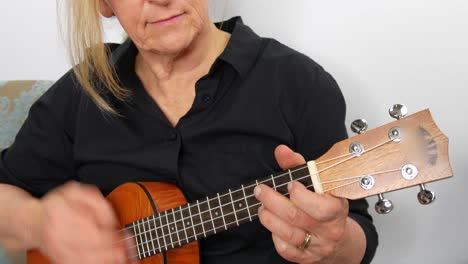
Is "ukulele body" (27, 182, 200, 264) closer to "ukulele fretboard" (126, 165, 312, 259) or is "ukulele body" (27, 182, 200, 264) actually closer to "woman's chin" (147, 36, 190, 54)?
"ukulele fretboard" (126, 165, 312, 259)

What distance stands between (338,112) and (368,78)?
8.2 inches

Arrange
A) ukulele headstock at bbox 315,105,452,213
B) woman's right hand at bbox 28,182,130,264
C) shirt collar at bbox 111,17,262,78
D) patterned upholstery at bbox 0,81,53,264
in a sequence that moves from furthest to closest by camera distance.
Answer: patterned upholstery at bbox 0,81,53,264
shirt collar at bbox 111,17,262,78
woman's right hand at bbox 28,182,130,264
ukulele headstock at bbox 315,105,452,213

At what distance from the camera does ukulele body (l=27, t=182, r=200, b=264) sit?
0.98 metres

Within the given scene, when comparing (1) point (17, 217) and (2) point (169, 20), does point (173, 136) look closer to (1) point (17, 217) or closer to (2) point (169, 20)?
(2) point (169, 20)

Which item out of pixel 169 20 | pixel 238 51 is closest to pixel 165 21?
pixel 169 20

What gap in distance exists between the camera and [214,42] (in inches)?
41.9

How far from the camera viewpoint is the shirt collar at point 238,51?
101 cm

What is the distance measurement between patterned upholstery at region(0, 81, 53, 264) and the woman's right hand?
36 centimetres

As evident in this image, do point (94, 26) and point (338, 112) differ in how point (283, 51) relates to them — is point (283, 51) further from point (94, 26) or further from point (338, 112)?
point (94, 26)

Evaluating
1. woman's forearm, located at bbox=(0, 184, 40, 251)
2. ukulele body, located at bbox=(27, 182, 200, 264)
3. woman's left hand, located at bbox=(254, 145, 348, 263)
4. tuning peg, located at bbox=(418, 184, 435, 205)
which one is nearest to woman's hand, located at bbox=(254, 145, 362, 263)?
woman's left hand, located at bbox=(254, 145, 348, 263)

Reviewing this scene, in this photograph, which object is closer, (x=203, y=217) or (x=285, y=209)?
(x=285, y=209)

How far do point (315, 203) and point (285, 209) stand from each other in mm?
50

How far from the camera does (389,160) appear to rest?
0.69 meters

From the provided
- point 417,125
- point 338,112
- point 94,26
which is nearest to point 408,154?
point 417,125
